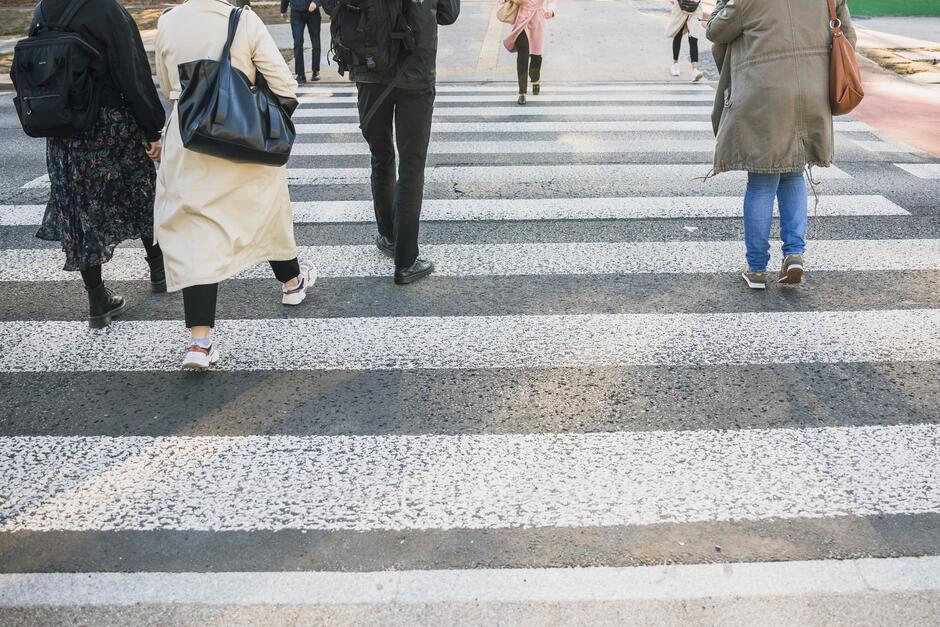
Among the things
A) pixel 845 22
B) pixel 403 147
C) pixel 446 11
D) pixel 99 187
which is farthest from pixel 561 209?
pixel 99 187

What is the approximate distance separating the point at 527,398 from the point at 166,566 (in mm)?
1643

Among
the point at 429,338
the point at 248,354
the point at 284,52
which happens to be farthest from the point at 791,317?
the point at 284,52

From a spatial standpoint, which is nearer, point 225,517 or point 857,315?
point 225,517

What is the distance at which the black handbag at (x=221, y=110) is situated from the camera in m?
3.63

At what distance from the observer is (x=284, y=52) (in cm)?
1506

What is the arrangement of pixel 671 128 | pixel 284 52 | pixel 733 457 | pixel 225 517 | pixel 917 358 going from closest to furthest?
pixel 225 517, pixel 733 457, pixel 917 358, pixel 671 128, pixel 284 52

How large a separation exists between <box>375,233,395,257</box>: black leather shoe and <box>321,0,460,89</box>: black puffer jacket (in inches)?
48.8

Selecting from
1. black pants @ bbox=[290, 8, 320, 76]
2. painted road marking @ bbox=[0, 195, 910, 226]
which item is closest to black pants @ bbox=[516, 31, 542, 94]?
black pants @ bbox=[290, 8, 320, 76]

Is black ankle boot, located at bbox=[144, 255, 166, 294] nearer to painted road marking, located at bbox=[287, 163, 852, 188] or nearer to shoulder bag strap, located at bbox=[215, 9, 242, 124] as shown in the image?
shoulder bag strap, located at bbox=[215, 9, 242, 124]

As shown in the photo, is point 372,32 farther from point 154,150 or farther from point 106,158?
point 106,158

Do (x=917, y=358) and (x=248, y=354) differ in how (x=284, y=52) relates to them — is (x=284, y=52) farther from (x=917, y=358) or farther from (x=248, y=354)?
(x=917, y=358)

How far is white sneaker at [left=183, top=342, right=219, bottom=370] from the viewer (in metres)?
3.96

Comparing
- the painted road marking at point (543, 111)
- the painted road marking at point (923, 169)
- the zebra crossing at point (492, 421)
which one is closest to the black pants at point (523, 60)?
the painted road marking at point (543, 111)

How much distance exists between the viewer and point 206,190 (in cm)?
386
